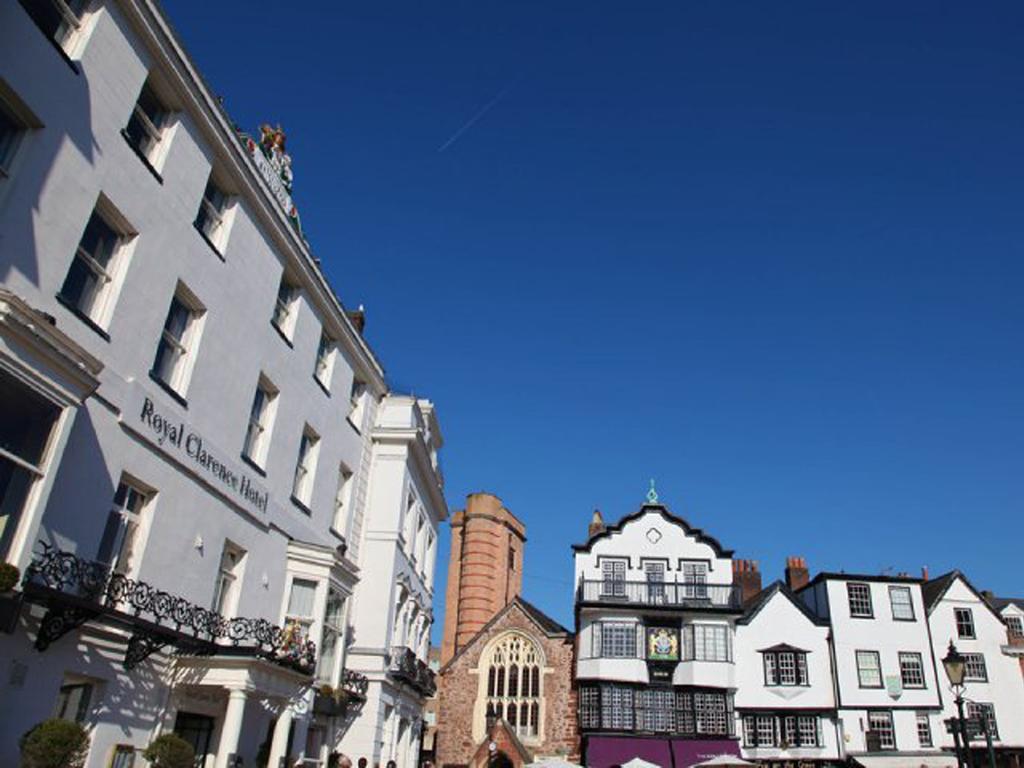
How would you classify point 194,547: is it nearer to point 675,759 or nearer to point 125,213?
point 125,213

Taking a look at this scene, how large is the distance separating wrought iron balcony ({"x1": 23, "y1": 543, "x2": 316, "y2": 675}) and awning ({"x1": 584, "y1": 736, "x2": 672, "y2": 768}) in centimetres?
2263

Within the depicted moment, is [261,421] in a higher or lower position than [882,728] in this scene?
higher

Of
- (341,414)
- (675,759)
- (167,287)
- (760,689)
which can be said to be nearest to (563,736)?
(675,759)

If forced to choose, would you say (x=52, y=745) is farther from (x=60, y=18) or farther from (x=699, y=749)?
(x=699, y=749)

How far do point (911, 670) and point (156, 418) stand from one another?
38130 millimetres

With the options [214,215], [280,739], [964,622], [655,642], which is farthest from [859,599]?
[214,215]

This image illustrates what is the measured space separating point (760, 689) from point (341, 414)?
2617 centimetres

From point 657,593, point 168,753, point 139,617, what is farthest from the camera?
point 657,593

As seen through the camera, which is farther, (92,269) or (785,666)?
(785,666)

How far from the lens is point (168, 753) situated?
12.3 meters

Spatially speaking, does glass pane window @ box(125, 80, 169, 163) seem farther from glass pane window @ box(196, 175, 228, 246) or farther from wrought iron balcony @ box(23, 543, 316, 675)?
wrought iron balcony @ box(23, 543, 316, 675)

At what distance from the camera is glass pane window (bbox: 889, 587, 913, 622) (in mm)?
40062

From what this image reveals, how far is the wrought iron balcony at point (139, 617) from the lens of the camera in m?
11.2

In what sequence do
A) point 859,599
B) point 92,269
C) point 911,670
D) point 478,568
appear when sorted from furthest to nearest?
point 478,568 → point 859,599 → point 911,670 → point 92,269
